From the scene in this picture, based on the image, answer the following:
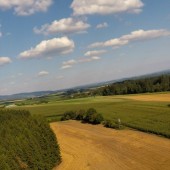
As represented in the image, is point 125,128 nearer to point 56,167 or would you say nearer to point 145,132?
point 145,132

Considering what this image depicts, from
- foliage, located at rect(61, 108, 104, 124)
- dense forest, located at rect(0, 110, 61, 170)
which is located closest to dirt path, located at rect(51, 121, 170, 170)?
dense forest, located at rect(0, 110, 61, 170)

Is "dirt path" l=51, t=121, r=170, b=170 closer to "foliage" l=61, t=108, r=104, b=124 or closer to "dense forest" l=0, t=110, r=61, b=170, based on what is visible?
"dense forest" l=0, t=110, r=61, b=170

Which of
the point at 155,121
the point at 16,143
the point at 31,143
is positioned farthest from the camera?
the point at 155,121

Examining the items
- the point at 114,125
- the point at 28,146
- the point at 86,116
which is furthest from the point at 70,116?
the point at 28,146

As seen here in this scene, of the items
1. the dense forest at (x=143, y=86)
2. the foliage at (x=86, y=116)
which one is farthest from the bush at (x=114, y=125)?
the dense forest at (x=143, y=86)

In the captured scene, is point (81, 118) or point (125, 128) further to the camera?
point (81, 118)

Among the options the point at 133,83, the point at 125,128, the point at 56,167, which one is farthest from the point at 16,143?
the point at 133,83
